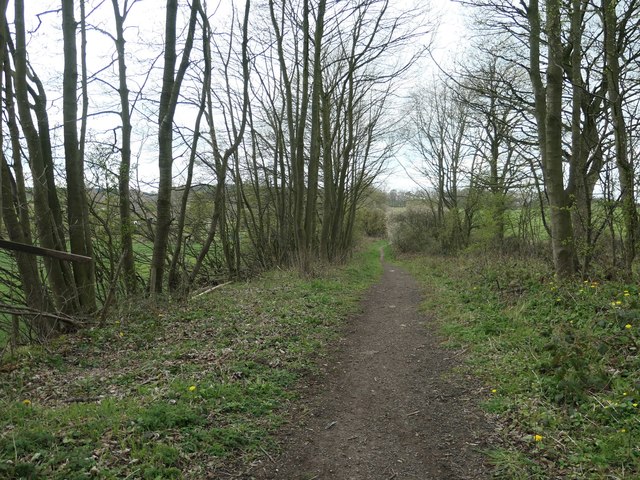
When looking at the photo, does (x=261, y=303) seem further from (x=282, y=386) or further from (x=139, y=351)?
(x=282, y=386)

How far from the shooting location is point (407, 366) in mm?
6129

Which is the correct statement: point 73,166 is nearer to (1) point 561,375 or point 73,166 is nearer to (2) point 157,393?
(2) point 157,393

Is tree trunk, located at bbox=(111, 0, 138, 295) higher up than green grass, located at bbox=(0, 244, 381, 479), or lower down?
higher up

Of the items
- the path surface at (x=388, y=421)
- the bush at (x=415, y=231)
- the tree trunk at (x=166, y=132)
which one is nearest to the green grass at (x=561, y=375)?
the path surface at (x=388, y=421)

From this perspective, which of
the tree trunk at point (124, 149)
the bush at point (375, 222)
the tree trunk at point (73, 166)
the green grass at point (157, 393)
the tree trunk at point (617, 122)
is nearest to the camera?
the green grass at point (157, 393)

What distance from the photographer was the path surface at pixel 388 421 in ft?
11.9

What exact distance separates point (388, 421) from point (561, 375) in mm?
1958

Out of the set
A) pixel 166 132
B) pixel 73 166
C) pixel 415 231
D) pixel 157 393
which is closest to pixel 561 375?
pixel 157 393

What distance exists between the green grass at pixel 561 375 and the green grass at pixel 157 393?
2.32 metres

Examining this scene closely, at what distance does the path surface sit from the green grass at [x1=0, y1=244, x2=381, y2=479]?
34cm

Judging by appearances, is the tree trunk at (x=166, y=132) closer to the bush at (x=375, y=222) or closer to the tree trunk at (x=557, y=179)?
the tree trunk at (x=557, y=179)

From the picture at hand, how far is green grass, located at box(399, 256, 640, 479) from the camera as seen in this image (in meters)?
3.46

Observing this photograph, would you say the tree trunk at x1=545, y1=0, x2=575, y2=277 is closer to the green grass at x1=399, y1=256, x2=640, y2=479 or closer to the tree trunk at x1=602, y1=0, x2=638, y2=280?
the green grass at x1=399, y1=256, x2=640, y2=479

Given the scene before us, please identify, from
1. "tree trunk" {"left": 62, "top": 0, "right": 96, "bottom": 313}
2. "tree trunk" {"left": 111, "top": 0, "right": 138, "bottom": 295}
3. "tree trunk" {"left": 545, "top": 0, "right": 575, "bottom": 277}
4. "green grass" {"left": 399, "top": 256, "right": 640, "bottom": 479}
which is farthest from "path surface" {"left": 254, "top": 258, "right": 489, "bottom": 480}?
"tree trunk" {"left": 111, "top": 0, "right": 138, "bottom": 295}
